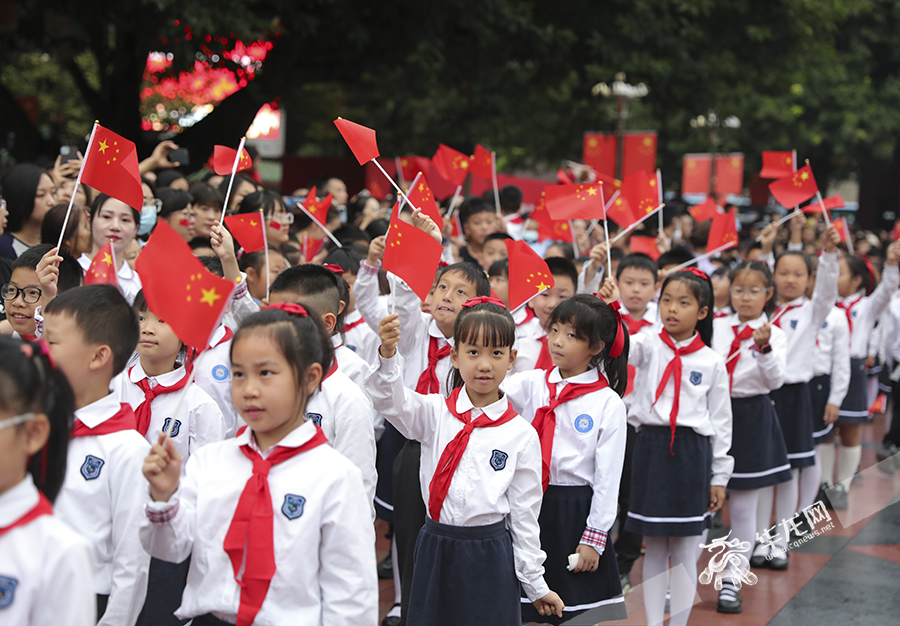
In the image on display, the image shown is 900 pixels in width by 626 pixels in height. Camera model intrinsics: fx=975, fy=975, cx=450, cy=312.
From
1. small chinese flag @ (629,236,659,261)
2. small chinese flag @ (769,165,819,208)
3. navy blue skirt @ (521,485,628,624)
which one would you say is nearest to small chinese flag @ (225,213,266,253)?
navy blue skirt @ (521,485,628,624)

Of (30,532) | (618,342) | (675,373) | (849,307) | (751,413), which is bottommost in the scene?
(751,413)

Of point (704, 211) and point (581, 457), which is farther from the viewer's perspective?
point (704, 211)

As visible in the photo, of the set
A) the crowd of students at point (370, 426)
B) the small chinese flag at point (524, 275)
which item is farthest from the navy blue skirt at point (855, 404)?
the small chinese flag at point (524, 275)

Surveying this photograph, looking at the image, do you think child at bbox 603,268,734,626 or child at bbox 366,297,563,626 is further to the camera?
child at bbox 603,268,734,626

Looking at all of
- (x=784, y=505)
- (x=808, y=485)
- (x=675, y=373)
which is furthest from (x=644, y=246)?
(x=675, y=373)

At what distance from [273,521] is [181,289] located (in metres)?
0.62

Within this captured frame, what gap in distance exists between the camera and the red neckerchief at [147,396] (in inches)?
121

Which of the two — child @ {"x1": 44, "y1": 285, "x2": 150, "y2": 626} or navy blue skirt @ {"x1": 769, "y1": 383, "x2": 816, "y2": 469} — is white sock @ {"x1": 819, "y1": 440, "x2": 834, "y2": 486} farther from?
child @ {"x1": 44, "y1": 285, "x2": 150, "y2": 626}

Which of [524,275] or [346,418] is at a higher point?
[524,275]

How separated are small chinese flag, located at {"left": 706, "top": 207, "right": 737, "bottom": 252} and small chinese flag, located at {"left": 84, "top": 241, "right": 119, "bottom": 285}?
402 cm

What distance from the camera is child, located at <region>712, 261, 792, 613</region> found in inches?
201

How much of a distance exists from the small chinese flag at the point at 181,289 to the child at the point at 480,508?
0.75 metres

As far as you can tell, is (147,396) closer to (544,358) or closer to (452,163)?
(544,358)

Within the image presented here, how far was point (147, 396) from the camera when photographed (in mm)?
3131
